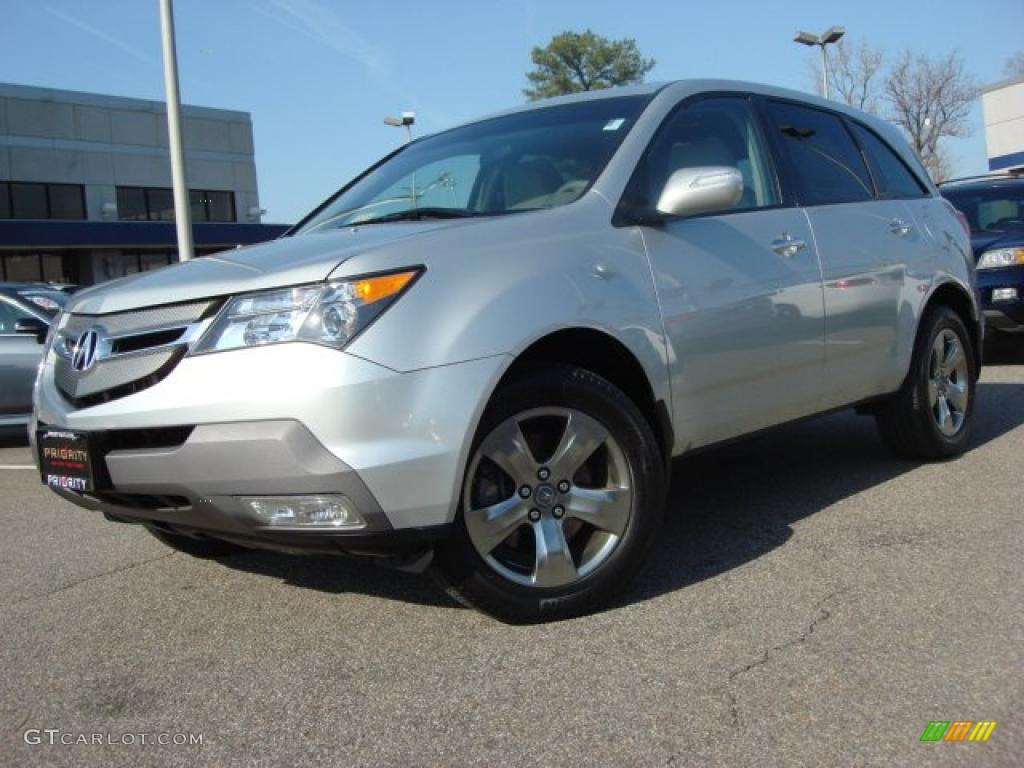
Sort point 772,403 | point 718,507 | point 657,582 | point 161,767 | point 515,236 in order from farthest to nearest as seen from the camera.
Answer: point 718,507
point 772,403
point 657,582
point 515,236
point 161,767

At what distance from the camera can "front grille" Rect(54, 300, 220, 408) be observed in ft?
9.43

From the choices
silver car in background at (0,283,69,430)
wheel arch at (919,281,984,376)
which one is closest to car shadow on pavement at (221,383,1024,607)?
wheel arch at (919,281,984,376)

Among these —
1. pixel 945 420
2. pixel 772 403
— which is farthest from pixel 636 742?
pixel 945 420

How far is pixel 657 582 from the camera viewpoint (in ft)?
11.4

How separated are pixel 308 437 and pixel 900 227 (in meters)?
3.39

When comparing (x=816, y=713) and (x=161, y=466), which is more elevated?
(x=161, y=466)

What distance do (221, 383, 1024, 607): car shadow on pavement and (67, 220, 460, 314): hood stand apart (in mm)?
1227

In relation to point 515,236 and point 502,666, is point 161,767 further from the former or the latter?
point 515,236

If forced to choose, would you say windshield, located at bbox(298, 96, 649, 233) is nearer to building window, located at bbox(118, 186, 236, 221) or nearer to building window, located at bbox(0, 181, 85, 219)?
building window, located at bbox(118, 186, 236, 221)

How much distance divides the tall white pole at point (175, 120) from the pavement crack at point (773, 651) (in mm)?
12322

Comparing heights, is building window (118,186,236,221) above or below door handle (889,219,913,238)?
above

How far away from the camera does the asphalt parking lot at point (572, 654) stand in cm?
238

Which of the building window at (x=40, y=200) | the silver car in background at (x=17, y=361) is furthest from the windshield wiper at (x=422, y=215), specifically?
the building window at (x=40, y=200)

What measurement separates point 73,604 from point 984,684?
300cm
